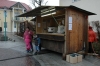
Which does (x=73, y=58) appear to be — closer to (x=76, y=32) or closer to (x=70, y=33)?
(x=70, y=33)

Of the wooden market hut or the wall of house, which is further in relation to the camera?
the wall of house

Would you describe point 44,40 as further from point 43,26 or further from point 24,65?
point 24,65

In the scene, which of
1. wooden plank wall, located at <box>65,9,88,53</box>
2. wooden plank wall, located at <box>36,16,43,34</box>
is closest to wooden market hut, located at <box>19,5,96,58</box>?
wooden plank wall, located at <box>65,9,88,53</box>

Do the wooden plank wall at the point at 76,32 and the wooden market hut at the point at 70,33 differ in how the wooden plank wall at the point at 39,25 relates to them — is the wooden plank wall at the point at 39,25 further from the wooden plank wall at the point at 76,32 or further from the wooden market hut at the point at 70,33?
the wooden plank wall at the point at 76,32

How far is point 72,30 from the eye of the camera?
8.15 metres

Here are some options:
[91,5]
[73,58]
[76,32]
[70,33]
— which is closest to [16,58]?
[73,58]

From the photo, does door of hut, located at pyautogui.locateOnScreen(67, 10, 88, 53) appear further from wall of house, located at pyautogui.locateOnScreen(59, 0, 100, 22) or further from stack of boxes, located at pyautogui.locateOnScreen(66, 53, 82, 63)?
wall of house, located at pyautogui.locateOnScreen(59, 0, 100, 22)

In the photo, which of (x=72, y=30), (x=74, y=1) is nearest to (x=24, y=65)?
(x=72, y=30)

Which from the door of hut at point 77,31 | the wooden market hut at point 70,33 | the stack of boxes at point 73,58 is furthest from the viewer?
the door of hut at point 77,31

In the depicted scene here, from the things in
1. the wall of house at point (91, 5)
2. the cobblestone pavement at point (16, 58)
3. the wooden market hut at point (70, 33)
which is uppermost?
the wall of house at point (91, 5)

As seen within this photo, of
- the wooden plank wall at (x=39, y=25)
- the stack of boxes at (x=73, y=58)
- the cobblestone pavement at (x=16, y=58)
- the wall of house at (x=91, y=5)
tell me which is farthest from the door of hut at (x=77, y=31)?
the wall of house at (x=91, y=5)

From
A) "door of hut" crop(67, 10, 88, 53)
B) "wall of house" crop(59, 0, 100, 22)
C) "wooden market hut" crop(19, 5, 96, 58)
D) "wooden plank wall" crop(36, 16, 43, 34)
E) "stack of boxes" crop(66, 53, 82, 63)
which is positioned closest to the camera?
"stack of boxes" crop(66, 53, 82, 63)

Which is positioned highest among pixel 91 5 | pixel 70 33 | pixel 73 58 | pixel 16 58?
pixel 91 5

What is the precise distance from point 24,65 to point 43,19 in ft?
18.3
